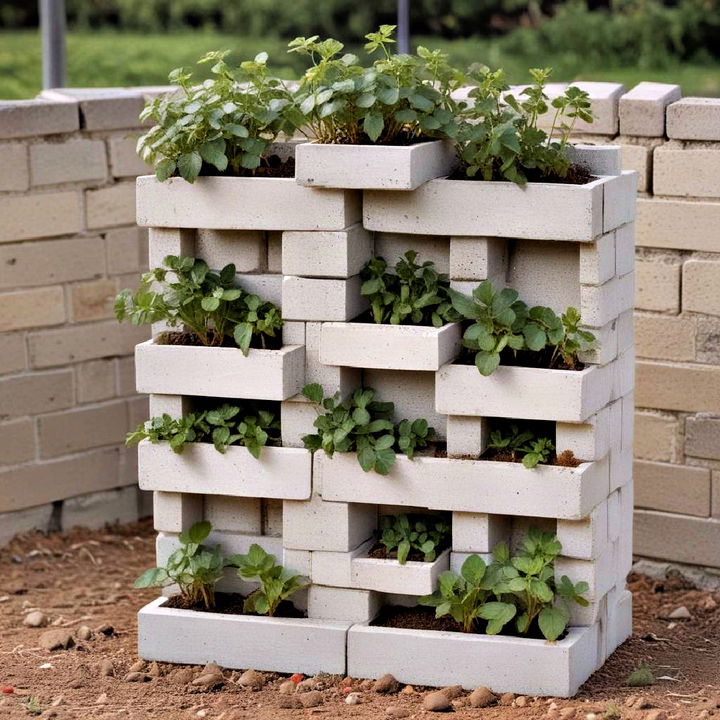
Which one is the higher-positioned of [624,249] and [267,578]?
[624,249]

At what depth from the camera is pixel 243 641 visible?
4.17 metres

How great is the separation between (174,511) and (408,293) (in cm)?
98

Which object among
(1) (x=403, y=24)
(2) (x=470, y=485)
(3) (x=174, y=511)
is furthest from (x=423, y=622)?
(1) (x=403, y=24)

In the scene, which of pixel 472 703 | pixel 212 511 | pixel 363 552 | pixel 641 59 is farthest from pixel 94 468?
pixel 641 59

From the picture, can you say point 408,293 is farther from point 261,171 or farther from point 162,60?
point 162,60

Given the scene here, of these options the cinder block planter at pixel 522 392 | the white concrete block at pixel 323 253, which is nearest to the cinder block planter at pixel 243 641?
the cinder block planter at pixel 522 392

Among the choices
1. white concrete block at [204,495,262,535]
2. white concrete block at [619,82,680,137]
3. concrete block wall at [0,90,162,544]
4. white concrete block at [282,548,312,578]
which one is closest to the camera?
white concrete block at [282,548,312,578]

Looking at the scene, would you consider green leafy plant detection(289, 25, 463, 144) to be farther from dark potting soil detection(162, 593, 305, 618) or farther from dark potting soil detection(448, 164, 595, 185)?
dark potting soil detection(162, 593, 305, 618)

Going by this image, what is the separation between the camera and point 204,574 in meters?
4.21

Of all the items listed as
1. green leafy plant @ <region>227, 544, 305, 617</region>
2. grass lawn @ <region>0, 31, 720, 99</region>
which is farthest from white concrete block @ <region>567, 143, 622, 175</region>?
grass lawn @ <region>0, 31, 720, 99</region>

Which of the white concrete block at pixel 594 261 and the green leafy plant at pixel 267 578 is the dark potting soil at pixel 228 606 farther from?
the white concrete block at pixel 594 261

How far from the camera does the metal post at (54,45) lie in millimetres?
6285

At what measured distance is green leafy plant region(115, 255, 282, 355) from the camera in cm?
407

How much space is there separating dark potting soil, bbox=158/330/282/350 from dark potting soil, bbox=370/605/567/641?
33.6 inches
